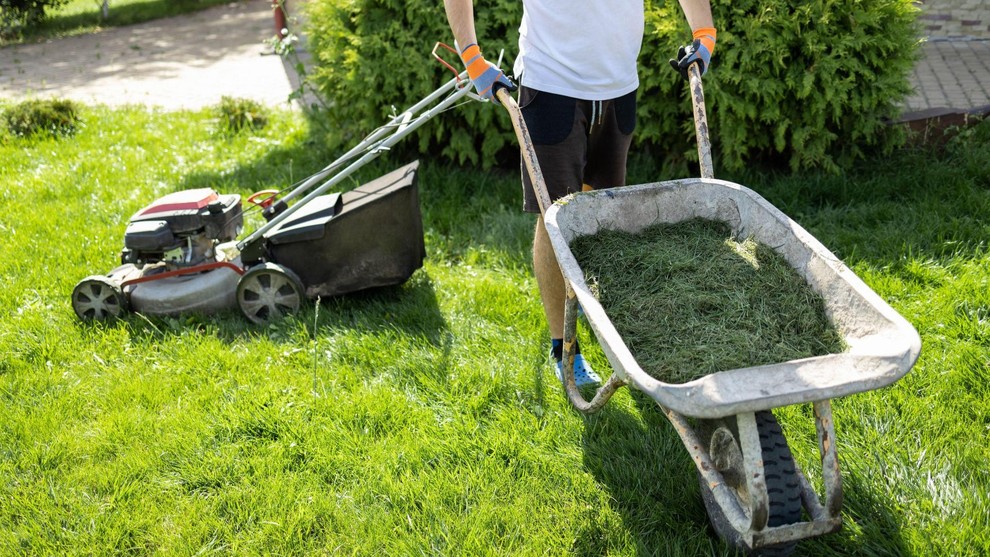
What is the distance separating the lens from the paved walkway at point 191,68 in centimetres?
580

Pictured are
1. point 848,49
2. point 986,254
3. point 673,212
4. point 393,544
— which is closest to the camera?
point 393,544

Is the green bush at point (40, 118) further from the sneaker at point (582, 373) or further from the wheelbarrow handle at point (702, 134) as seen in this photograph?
the wheelbarrow handle at point (702, 134)

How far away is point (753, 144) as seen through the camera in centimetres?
466

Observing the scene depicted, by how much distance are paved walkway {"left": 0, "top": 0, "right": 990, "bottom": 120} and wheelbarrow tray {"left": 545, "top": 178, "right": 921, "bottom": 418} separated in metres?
2.89

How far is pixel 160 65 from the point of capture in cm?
945

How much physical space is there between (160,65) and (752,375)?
9.18m

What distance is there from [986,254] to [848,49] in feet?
4.48

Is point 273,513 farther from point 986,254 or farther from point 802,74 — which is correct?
point 802,74

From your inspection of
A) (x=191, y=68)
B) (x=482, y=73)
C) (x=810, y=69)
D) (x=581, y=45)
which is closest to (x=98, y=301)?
(x=482, y=73)

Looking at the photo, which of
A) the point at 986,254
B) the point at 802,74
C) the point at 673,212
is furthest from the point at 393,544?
the point at 802,74

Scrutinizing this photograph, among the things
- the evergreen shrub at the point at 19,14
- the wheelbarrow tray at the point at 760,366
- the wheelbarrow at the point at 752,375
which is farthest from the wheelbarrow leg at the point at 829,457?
the evergreen shrub at the point at 19,14

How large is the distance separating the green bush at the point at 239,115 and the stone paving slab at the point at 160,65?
628 millimetres

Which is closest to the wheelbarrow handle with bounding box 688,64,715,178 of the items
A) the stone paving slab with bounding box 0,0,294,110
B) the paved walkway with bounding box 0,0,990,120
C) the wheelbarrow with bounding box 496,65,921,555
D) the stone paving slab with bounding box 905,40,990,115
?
the wheelbarrow with bounding box 496,65,921,555

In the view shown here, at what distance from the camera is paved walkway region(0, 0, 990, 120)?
19.0 feet
